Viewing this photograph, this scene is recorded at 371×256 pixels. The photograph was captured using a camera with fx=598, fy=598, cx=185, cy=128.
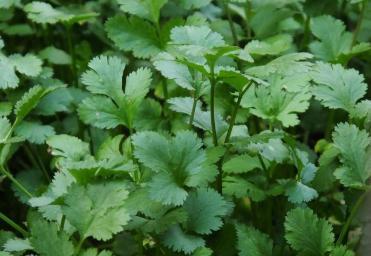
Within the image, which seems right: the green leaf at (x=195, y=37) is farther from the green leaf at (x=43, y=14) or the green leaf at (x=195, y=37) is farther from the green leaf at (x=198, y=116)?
the green leaf at (x=43, y=14)

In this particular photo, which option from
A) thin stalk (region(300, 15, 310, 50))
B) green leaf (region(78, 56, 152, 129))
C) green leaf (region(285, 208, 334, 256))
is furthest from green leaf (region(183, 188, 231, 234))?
thin stalk (region(300, 15, 310, 50))

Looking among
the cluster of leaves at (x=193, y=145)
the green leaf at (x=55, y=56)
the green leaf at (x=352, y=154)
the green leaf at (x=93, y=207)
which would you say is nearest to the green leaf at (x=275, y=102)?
the cluster of leaves at (x=193, y=145)

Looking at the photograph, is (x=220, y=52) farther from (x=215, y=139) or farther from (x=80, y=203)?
(x=80, y=203)

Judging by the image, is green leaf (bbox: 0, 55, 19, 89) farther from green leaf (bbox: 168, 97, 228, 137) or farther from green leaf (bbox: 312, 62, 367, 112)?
green leaf (bbox: 312, 62, 367, 112)

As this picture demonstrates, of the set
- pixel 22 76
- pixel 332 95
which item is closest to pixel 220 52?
pixel 332 95

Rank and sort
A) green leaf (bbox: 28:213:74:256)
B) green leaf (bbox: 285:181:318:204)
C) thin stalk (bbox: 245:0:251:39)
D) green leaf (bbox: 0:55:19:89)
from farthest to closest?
thin stalk (bbox: 245:0:251:39) → green leaf (bbox: 0:55:19:89) → green leaf (bbox: 285:181:318:204) → green leaf (bbox: 28:213:74:256)

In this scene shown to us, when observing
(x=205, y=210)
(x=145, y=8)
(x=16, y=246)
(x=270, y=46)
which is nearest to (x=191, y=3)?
(x=145, y=8)

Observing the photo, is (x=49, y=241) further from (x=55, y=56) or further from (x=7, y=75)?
(x=55, y=56)
